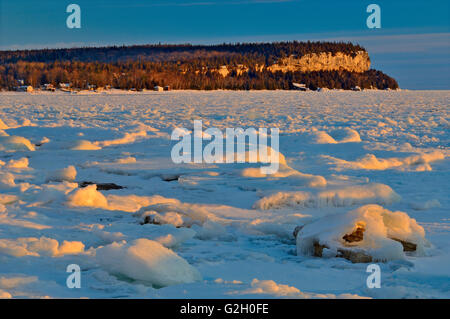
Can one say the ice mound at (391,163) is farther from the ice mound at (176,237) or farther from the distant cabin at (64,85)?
the distant cabin at (64,85)

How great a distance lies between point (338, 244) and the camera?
3912 millimetres

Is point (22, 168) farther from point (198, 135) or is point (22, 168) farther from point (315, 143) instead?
point (315, 143)

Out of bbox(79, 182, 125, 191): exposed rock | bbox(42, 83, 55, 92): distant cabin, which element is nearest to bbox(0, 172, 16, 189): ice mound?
bbox(79, 182, 125, 191): exposed rock

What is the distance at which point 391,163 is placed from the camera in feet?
26.2

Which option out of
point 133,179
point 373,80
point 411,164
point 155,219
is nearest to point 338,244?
point 155,219

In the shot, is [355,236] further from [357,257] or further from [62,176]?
[62,176]

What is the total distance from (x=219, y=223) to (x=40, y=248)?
1.58 meters

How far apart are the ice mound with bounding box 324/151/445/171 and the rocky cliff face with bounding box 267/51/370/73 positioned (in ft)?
270

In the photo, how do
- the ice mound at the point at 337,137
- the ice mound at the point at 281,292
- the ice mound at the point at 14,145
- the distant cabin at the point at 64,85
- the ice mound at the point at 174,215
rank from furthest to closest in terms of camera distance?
the distant cabin at the point at 64,85 < the ice mound at the point at 337,137 < the ice mound at the point at 14,145 < the ice mound at the point at 174,215 < the ice mound at the point at 281,292

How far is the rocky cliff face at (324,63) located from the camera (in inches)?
3674

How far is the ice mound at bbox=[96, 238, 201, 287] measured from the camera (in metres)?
3.28

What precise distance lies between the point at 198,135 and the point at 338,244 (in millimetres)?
6749

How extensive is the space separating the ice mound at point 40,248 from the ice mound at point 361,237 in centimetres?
159

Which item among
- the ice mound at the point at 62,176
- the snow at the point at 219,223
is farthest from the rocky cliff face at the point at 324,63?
the ice mound at the point at 62,176
